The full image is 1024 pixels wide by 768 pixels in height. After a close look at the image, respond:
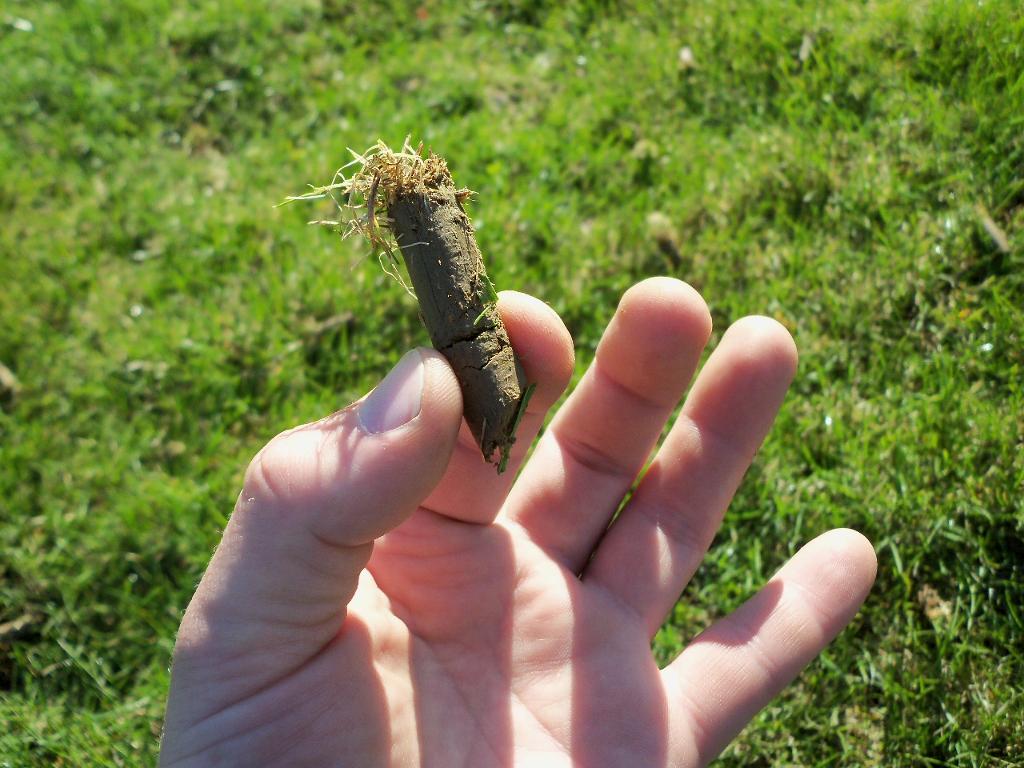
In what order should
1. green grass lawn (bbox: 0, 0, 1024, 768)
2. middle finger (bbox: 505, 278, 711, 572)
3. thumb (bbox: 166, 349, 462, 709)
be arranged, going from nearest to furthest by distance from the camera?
1. thumb (bbox: 166, 349, 462, 709)
2. middle finger (bbox: 505, 278, 711, 572)
3. green grass lawn (bbox: 0, 0, 1024, 768)

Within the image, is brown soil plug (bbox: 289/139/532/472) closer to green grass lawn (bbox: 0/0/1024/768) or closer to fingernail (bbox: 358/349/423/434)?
fingernail (bbox: 358/349/423/434)

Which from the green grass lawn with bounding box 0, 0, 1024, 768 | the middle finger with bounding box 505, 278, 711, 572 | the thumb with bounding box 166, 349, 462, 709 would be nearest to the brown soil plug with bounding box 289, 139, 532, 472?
the thumb with bounding box 166, 349, 462, 709

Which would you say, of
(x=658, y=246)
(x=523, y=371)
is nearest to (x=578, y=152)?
(x=658, y=246)

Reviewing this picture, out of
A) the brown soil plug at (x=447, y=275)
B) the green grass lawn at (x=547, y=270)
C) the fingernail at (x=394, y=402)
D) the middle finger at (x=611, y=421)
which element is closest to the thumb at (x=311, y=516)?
the fingernail at (x=394, y=402)

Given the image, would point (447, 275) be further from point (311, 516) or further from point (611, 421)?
point (611, 421)

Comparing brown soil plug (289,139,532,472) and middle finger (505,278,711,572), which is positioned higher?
brown soil plug (289,139,532,472)
